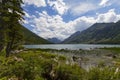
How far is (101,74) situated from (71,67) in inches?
161

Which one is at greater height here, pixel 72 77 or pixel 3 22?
pixel 3 22

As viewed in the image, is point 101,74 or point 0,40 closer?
point 101,74

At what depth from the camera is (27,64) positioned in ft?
48.7

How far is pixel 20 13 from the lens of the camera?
3494cm

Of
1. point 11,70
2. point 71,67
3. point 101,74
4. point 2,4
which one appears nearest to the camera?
point 101,74

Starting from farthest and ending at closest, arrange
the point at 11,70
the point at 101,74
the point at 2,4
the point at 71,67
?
1. the point at 2,4
2. the point at 71,67
3. the point at 11,70
4. the point at 101,74

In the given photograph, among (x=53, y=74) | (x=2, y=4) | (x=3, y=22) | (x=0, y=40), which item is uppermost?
(x=2, y=4)

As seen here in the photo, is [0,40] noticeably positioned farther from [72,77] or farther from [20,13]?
[72,77]

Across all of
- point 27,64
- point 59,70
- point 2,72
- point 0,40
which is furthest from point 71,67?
point 0,40

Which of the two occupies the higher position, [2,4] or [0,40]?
[2,4]

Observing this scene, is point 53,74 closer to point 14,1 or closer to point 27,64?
point 27,64

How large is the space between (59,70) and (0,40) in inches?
747

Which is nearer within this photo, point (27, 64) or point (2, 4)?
point (27, 64)

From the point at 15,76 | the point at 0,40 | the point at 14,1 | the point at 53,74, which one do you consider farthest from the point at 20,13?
the point at 15,76
